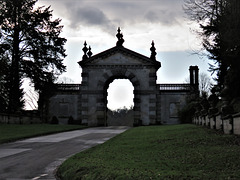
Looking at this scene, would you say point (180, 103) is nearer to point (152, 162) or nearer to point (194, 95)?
point (194, 95)

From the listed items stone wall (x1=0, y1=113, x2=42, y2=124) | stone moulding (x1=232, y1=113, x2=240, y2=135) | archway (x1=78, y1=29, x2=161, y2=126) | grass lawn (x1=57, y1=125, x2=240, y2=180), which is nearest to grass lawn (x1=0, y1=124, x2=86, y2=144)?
stone wall (x1=0, y1=113, x2=42, y2=124)

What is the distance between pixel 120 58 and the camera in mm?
42969

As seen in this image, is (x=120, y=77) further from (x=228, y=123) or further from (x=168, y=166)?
(x=168, y=166)

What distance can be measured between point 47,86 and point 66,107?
4266mm

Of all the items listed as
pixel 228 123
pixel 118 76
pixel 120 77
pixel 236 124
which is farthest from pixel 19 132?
pixel 120 77

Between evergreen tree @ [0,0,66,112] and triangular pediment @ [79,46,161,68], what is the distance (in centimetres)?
424

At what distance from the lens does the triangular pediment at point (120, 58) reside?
42.6 metres

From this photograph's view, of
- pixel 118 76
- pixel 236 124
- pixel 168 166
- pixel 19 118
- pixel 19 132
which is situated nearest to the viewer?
pixel 168 166

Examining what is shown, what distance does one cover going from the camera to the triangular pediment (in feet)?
140

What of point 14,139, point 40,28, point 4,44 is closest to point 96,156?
point 14,139

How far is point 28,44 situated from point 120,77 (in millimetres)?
12329

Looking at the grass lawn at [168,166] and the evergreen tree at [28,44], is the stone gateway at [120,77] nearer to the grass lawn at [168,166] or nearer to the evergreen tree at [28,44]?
the evergreen tree at [28,44]

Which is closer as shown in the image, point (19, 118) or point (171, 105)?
point (19, 118)

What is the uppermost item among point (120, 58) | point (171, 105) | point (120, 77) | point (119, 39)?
point (119, 39)
